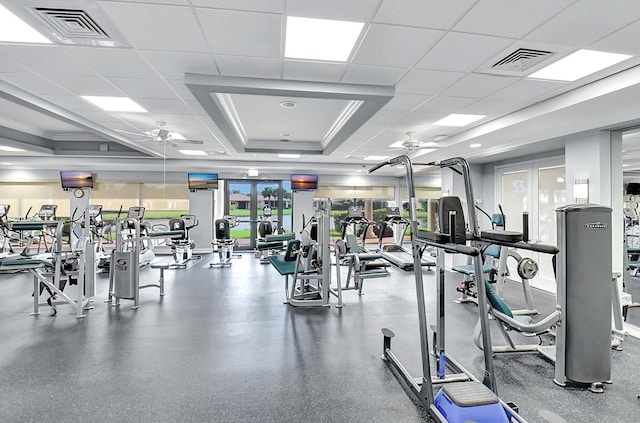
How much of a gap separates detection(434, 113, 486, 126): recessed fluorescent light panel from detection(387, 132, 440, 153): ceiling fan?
673mm

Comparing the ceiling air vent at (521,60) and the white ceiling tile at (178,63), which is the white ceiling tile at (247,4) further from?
the ceiling air vent at (521,60)

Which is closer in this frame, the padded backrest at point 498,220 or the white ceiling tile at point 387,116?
the white ceiling tile at point 387,116

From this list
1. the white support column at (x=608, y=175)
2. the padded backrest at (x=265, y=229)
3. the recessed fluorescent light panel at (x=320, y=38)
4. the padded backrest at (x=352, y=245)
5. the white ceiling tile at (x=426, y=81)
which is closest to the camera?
the recessed fluorescent light panel at (x=320, y=38)

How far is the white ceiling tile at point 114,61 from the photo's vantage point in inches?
101

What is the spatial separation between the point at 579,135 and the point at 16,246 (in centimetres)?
1316

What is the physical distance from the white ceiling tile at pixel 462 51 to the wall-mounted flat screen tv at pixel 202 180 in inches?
293

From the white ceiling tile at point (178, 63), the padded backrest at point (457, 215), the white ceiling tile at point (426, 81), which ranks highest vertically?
the white ceiling tile at point (178, 63)

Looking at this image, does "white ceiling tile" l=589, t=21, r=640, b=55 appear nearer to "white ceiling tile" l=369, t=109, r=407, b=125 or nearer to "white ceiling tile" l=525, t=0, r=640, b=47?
"white ceiling tile" l=525, t=0, r=640, b=47

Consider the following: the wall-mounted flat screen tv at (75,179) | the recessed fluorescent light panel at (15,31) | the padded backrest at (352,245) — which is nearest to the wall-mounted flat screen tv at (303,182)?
the padded backrest at (352,245)

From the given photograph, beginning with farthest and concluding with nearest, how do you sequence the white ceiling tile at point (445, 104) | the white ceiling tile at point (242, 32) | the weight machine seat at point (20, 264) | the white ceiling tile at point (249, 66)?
the white ceiling tile at point (445, 104) → the weight machine seat at point (20, 264) → the white ceiling tile at point (249, 66) → the white ceiling tile at point (242, 32)

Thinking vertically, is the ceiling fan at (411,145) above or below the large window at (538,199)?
above

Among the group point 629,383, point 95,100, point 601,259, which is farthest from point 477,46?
point 95,100

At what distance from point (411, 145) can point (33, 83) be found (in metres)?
5.23

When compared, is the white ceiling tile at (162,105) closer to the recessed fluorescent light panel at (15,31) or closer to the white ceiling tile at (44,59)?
the white ceiling tile at (44,59)
